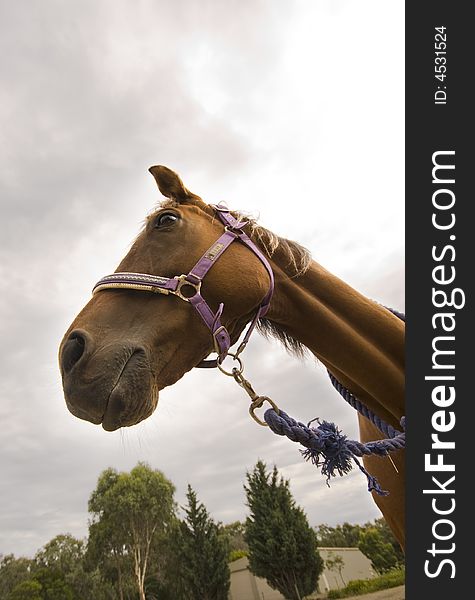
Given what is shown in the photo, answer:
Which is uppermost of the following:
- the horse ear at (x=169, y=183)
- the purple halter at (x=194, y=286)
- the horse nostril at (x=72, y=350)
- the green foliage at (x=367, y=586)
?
the horse ear at (x=169, y=183)

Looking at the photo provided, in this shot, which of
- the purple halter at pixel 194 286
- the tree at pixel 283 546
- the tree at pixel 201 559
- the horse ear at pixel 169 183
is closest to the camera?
the purple halter at pixel 194 286

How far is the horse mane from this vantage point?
2.82 metres

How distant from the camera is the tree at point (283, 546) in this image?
27531 millimetres

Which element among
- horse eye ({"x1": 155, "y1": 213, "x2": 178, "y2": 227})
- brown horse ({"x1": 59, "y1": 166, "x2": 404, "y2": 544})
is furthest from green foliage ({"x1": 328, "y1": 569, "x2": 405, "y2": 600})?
horse eye ({"x1": 155, "y1": 213, "x2": 178, "y2": 227})

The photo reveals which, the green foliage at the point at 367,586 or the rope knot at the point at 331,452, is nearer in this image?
the rope knot at the point at 331,452

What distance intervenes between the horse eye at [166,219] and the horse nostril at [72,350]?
0.89 metres

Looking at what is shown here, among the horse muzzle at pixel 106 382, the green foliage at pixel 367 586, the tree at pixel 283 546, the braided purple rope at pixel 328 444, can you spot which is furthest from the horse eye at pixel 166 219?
the green foliage at pixel 367 586

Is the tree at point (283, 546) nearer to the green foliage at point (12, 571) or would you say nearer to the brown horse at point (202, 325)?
the brown horse at point (202, 325)

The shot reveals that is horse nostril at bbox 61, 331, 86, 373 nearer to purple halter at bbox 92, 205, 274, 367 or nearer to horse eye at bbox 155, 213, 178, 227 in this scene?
purple halter at bbox 92, 205, 274, 367

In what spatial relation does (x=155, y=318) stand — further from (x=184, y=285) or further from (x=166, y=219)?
(x=166, y=219)

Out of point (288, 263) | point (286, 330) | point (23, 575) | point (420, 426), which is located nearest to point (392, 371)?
point (420, 426)

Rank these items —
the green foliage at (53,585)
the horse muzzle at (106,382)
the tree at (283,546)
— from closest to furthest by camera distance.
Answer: the horse muzzle at (106,382)
the tree at (283,546)
the green foliage at (53,585)

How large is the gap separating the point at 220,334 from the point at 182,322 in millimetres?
224

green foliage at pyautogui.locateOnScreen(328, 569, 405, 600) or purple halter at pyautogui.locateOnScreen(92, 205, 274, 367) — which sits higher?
purple halter at pyautogui.locateOnScreen(92, 205, 274, 367)
